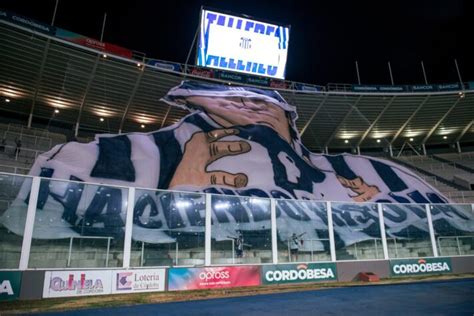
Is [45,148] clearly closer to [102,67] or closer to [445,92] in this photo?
[102,67]

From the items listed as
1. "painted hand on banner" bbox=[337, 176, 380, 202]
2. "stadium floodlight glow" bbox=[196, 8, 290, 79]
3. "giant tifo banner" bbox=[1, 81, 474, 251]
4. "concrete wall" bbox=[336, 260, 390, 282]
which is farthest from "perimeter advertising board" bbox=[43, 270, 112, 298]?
"stadium floodlight glow" bbox=[196, 8, 290, 79]

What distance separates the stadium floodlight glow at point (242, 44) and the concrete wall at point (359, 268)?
76.0 feet

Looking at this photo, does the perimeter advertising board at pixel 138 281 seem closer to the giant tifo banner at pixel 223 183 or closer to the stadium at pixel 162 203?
the stadium at pixel 162 203

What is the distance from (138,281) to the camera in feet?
51.0

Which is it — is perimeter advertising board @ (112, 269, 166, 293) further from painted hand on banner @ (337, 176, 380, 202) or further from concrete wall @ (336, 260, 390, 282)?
painted hand on banner @ (337, 176, 380, 202)

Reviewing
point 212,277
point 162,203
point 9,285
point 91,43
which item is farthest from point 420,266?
point 91,43

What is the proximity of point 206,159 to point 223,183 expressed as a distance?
6.97 feet

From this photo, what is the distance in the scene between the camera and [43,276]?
13719 millimetres

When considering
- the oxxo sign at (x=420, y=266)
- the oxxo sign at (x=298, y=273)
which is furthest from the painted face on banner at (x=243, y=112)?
the oxxo sign at (x=420, y=266)

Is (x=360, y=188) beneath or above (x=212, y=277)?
above

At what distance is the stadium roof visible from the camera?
29.5m

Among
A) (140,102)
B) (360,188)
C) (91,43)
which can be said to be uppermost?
(91,43)

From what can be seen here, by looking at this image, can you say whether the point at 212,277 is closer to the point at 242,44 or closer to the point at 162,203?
the point at 162,203

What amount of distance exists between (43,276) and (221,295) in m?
7.50
